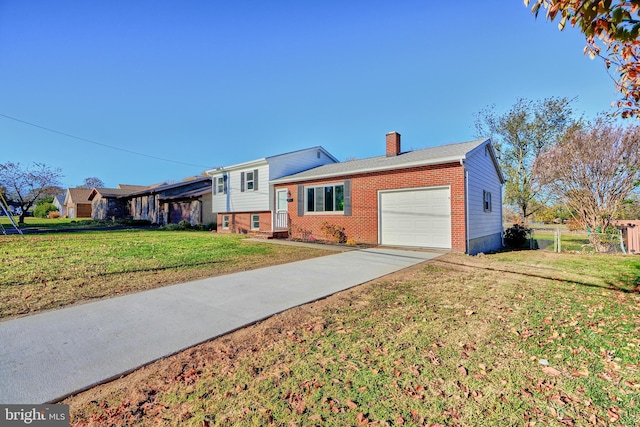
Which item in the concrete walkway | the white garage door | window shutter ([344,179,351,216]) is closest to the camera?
the concrete walkway

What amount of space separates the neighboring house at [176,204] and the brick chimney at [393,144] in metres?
14.9

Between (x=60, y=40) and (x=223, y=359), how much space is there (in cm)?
1490

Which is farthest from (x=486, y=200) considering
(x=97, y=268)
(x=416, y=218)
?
(x=97, y=268)

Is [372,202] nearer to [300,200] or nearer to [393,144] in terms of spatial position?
[393,144]

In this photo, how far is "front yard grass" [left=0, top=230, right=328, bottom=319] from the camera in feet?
15.3

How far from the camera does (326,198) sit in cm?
1355

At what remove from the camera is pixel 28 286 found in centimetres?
516

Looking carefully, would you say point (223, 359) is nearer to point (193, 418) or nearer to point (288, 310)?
point (193, 418)

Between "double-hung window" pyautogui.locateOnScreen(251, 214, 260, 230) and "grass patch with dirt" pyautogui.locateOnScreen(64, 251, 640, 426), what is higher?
"double-hung window" pyautogui.locateOnScreen(251, 214, 260, 230)

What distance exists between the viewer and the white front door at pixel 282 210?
15.5 m

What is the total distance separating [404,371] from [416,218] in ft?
28.7

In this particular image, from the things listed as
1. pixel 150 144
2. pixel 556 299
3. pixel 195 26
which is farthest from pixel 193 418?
pixel 150 144

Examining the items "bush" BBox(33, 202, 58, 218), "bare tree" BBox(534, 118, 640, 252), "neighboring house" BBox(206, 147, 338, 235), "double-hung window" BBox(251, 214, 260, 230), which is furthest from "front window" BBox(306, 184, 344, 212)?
"bush" BBox(33, 202, 58, 218)

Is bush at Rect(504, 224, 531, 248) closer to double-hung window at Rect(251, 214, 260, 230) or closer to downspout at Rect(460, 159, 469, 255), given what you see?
downspout at Rect(460, 159, 469, 255)
